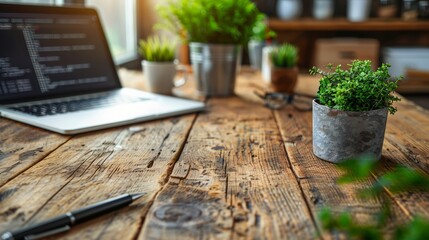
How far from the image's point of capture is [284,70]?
150cm

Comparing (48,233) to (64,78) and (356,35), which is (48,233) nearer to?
(64,78)

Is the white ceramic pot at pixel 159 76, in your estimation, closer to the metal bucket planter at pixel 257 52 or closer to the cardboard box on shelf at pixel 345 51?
the metal bucket planter at pixel 257 52

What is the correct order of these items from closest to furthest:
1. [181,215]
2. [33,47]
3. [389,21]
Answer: [181,215]
[33,47]
[389,21]

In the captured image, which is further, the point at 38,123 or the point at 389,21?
the point at 389,21

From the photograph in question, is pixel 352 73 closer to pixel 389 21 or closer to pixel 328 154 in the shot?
pixel 328 154

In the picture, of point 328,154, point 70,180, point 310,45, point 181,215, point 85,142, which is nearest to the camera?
point 181,215

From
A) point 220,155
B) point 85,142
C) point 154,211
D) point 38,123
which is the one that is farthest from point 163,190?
point 38,123

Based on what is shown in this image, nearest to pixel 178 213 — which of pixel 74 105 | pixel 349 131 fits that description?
pixel 349 131

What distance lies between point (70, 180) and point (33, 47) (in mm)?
603

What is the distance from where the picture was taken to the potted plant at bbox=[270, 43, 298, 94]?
1.51 metres

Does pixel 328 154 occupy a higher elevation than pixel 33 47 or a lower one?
lower

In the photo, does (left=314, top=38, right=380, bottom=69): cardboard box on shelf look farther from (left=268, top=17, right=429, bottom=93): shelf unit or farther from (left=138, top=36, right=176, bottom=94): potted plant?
(left=138, top=36, right=176, bottom=94): potted plant

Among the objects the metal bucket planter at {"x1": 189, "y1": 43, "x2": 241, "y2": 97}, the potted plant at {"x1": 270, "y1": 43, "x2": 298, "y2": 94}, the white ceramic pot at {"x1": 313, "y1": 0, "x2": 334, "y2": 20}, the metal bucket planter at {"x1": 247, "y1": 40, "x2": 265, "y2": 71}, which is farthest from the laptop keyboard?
the white ceramic pot at {"x1": 313, "y1": 0, "x2": 334, "y2": 20}

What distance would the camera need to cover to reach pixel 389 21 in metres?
3.08
